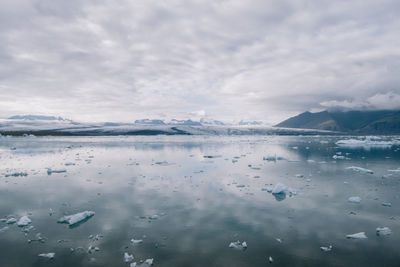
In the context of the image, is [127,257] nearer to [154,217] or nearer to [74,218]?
[154,217]

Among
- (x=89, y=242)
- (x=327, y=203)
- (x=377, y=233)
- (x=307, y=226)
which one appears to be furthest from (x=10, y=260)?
(x=327, y=203)

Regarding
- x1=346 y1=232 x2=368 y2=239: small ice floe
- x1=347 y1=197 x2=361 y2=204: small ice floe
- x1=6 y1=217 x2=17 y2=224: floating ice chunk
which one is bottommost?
x1=6 y1=217 x2=17 y2=224: floating ice chunk

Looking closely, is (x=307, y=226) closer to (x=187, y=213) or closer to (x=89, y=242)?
(x=187, y=213)

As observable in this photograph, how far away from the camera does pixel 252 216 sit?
963 cm

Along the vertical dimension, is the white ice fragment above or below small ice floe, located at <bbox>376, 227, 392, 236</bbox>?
below

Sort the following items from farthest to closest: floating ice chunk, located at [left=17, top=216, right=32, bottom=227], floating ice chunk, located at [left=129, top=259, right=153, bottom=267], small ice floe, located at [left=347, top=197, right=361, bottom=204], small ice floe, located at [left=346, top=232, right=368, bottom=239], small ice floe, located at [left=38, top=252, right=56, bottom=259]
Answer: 1. small ice floe, located at [left=347, top=197, right=361, bottom=204]
2. floating ice chunk, located at [left=17, top=216, right=32, bottom=227]
3. small ice floe, located at [left=346, top=232, right=368, bottom=239]
4. small ice floe, located at [left=38, top=252, right=56, bottom=259]
5. floating ice chunk, located at [left=129, top=259, right=153, bottom=267]

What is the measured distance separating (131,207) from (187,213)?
8.44 feet

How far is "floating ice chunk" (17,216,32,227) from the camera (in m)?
8.73

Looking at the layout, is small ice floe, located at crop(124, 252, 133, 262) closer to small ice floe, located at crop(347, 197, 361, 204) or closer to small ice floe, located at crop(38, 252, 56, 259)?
small ice floe, located at crop(38, 252, 56, 259)

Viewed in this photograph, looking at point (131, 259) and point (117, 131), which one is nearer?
point (131, 259)

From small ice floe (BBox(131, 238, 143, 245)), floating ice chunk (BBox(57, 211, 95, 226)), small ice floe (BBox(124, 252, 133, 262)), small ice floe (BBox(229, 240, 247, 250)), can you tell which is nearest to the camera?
small ice floe (BBox(124, 252, 133, 262))

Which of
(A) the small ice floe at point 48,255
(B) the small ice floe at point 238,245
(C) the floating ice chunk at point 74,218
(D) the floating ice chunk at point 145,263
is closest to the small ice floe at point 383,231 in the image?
(B) the small ice floe at point 238,245

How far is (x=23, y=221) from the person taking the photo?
8.87 meters

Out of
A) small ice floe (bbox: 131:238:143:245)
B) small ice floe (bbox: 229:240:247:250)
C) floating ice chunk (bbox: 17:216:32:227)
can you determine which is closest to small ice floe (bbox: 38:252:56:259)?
A: small ice floe (bbox: 131:238:143:245)
